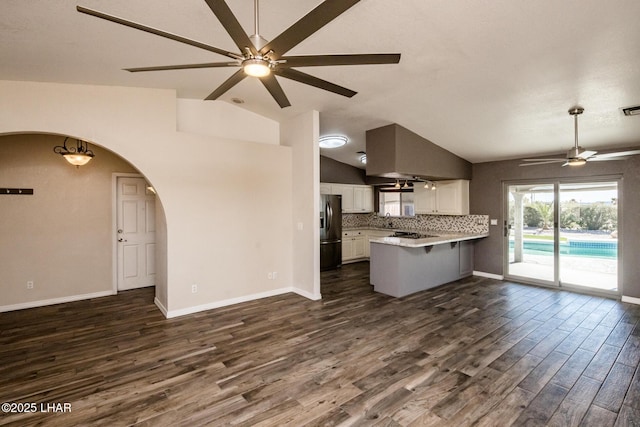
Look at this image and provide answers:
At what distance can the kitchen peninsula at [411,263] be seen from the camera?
4852mm

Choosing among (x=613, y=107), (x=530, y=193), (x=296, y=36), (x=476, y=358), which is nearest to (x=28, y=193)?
(x=296, y=36)

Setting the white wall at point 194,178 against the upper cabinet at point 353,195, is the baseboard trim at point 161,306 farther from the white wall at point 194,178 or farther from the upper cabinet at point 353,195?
the upper cabinet at point 353,195

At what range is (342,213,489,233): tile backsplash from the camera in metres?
6.37

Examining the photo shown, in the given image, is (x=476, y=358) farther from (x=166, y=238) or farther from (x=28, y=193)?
(x=28, y=193)

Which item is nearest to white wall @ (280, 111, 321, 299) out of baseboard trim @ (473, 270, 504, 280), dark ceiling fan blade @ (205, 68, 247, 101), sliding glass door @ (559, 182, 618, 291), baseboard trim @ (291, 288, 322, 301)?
baseboard trim @ (291, 288, 322, 301)

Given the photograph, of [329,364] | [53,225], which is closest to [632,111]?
[329,364]

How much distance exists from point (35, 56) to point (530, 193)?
24.8 feet

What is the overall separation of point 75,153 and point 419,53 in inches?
186

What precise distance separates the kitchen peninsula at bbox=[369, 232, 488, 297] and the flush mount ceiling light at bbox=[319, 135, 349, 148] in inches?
82.9

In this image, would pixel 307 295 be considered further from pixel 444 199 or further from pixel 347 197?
pixel 444 199

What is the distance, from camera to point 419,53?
114 inches

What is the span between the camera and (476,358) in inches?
116

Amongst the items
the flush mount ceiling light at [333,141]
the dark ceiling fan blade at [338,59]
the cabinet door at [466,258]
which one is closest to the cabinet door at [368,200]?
the flush mount ceiling light at [333,141]

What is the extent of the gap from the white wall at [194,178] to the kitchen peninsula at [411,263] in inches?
61.3
